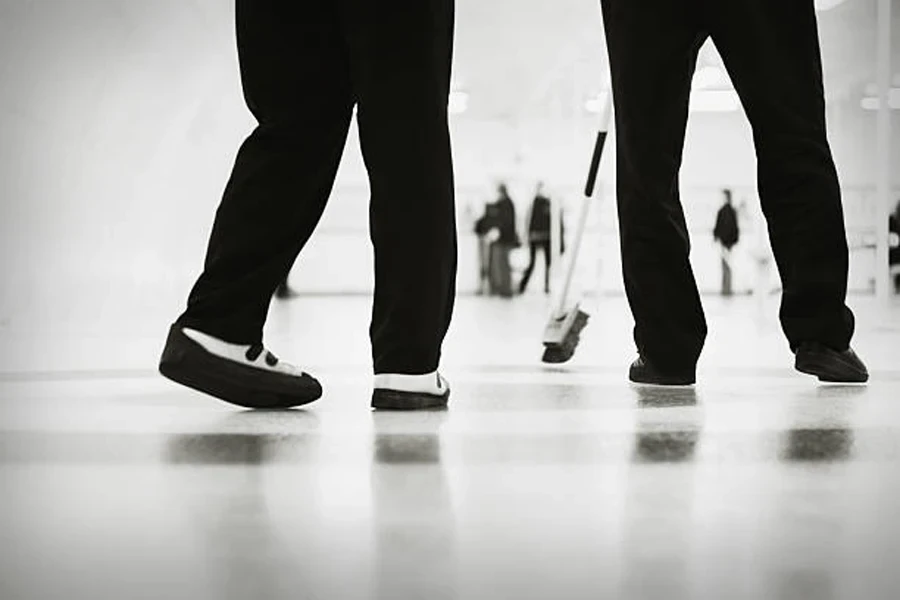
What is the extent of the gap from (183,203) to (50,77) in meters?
2.07

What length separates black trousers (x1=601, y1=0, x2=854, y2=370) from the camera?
1.85 meters

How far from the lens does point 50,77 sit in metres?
4.86

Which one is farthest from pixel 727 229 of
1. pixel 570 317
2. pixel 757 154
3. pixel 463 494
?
pixel 463 494

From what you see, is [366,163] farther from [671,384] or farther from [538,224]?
[538,224]

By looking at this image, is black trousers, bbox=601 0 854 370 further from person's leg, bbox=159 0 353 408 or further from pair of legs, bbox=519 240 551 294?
pair of legs, bbox=519 240 551 294

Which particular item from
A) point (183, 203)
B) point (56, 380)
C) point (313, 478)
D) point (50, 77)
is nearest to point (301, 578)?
point (313, 478)

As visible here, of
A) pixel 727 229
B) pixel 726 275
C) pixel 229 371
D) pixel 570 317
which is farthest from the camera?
pixel 726 275

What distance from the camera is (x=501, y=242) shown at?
36.2 ft

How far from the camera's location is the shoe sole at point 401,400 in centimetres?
154

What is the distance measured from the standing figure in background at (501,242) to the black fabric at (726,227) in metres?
1.84

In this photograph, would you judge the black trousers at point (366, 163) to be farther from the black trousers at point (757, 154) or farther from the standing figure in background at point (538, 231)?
the standing figure in background at point (538, 231)

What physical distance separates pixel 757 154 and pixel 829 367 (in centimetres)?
36

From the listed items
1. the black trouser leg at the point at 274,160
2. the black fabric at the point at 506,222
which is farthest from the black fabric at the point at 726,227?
the black trouser leg at the point at 274,160

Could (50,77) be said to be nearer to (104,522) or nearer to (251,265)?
(251,265)
